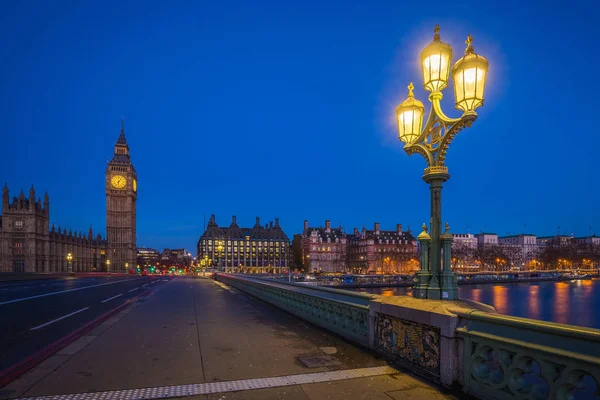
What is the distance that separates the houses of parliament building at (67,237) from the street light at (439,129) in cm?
9182

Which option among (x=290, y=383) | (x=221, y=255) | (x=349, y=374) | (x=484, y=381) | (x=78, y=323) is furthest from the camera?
(x=221, y=255)

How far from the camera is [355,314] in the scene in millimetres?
8930

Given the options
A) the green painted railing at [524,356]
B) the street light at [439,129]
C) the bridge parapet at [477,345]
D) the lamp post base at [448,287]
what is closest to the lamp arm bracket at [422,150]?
the street light at [439,129]

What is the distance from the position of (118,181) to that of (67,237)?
34104mm

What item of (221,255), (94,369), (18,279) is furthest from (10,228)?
(94,369)

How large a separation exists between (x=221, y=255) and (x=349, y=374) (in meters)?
163

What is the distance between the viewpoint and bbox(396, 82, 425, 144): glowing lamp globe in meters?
8.48

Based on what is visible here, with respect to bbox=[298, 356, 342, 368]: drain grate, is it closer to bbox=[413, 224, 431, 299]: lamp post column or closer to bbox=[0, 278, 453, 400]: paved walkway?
bbox=[0, 278, 453, 400]: paved walkway

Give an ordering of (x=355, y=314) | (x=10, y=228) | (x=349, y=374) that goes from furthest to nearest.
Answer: (x=10, y=228) < (x=355, y=314) < (x=349, y=374)

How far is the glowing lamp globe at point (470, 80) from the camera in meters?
6.77

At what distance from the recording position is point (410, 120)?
8.50 m

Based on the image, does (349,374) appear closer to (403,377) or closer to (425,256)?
(403,377)

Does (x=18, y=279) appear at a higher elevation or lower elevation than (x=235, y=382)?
lower

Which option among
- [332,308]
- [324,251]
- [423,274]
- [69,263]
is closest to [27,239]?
[69,263]
